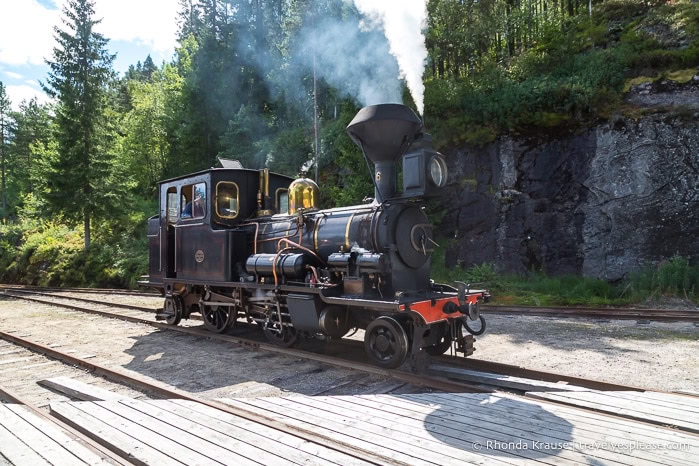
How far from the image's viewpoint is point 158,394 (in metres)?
5.26

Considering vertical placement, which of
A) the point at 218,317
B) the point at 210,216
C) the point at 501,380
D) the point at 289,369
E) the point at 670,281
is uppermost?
the point at 210,216

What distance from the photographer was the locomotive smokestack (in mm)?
6188

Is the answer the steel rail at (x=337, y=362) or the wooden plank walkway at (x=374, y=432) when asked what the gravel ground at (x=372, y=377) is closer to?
the steel rail at (x=337, y=362)

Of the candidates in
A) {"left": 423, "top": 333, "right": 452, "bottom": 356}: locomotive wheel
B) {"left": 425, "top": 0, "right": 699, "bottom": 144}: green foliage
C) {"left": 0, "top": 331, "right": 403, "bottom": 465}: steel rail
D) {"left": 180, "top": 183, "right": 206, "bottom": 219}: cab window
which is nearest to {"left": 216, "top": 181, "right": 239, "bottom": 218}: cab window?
{"left": 180, "top": 183, "right": 206, "bottom": 219}: cab window

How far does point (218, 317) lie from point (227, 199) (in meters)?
2.26

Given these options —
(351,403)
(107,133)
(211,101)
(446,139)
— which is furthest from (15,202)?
(351,403)

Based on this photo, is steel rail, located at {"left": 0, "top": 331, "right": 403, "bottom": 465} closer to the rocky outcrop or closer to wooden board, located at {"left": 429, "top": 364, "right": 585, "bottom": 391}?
wooden board, located at {"left": 429, "top": 364, "right": 585, "bottom": 391}

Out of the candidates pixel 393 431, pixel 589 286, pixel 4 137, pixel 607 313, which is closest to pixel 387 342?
pixel 393 431

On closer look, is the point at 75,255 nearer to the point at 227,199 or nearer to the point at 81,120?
the point at 81,120

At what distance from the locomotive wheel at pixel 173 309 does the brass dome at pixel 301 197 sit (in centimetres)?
346

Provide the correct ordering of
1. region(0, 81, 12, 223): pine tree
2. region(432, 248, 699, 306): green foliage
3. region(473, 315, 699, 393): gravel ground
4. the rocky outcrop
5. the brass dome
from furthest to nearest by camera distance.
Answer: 1. region(0, 81, 12, 223): pine tree
2. the rocky outcrop
3. region(432, 248, 699, 306): green foliage
4. the brass dome
5. region(473, 315, 699, 393): gravel ground

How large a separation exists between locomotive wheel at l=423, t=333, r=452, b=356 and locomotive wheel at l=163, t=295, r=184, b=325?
5.51 m

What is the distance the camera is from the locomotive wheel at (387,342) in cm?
565

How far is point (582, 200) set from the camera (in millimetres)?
13969
